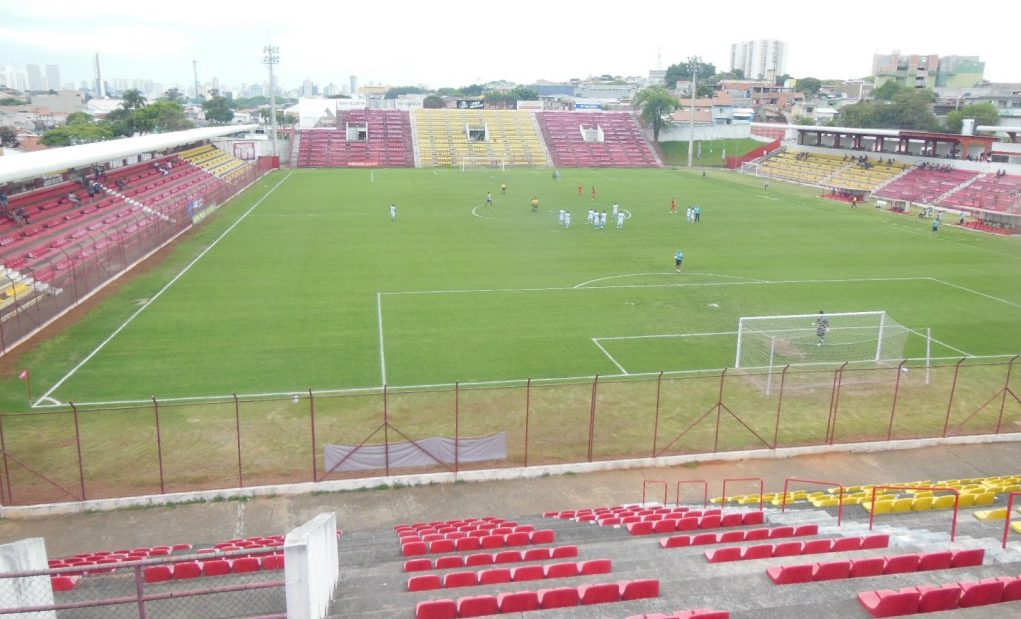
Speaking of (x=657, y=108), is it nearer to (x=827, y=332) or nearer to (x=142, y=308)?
(x=827, y=332)

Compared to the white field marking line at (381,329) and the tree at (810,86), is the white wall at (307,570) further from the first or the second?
the tree at (810,86)

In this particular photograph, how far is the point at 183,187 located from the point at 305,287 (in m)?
31.7

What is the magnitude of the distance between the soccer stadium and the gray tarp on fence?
6 cm

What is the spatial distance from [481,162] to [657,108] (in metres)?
27.9

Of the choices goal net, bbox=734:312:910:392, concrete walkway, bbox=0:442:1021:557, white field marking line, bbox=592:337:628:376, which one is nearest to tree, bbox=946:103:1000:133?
goal net, bbox=734:312:910:392

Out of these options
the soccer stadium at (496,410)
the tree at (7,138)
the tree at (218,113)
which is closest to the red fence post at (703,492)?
the soccer stadium at (496,410)

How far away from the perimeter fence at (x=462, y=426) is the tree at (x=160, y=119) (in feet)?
314

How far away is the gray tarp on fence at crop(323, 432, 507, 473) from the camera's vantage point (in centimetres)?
1686

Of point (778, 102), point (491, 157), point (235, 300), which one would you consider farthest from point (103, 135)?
point (778, 102)

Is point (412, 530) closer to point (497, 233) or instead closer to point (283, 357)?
point (283, 357)

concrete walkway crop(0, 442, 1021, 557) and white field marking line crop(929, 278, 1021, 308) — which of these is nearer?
concrete walkway crop(0, 442, 1021, 557)

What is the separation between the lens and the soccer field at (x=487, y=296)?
24188mm

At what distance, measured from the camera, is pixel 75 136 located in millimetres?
106000

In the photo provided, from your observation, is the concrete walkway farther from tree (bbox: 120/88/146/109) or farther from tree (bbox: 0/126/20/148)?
tree (bbox: 120/88/146/109)
